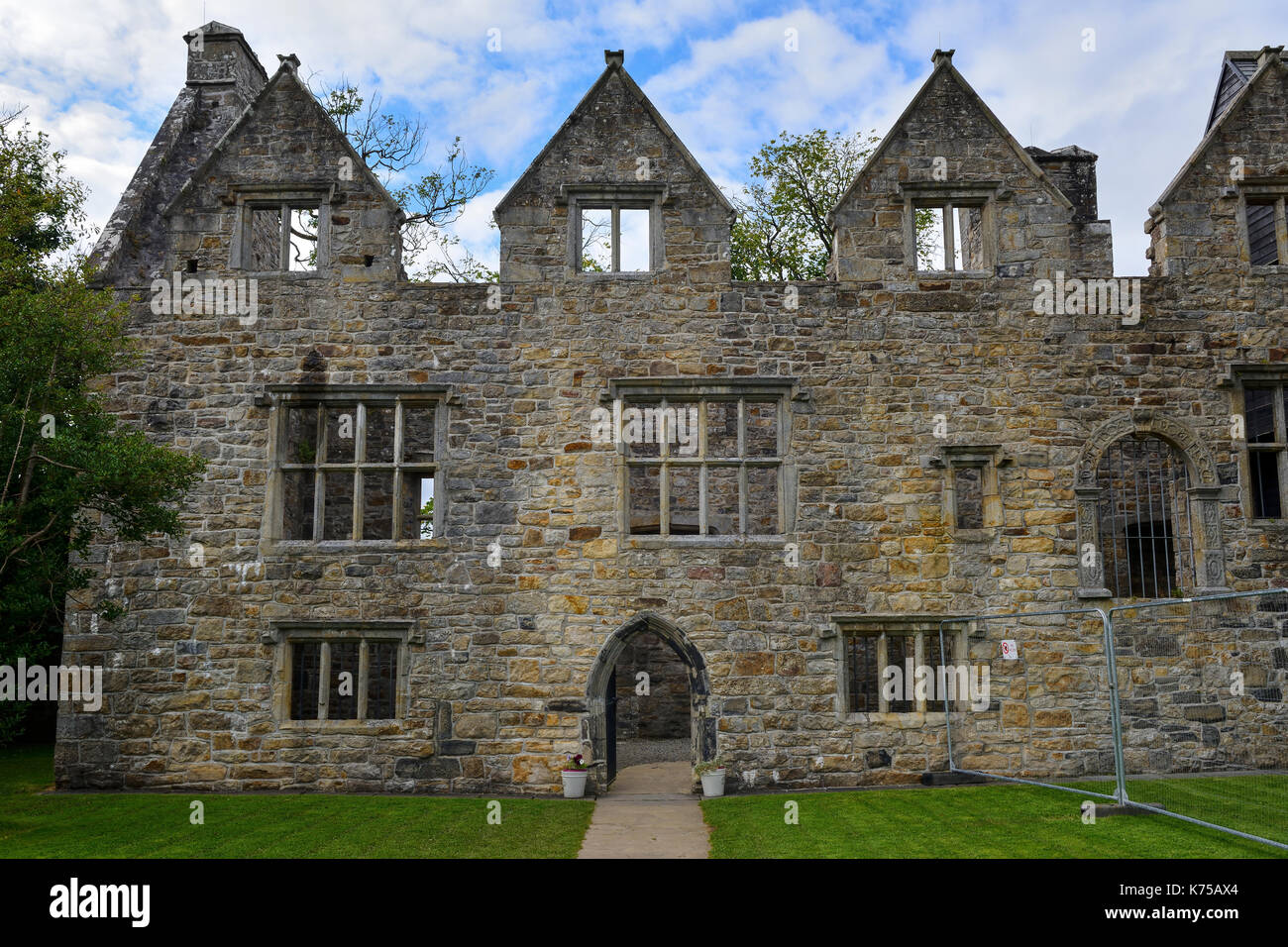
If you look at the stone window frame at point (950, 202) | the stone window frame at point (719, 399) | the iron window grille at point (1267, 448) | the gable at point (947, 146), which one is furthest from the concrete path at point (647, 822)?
the iron window grille at point (1267, 448)

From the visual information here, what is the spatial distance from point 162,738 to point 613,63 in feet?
35.5

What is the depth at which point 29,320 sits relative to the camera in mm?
10664

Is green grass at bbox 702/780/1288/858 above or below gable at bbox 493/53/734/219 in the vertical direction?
below

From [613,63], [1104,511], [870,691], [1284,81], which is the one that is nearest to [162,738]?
[870,691]

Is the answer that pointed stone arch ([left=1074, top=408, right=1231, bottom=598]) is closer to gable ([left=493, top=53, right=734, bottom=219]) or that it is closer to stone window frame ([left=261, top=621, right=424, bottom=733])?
gable ([left=493, top=53, right=734, bottom=219])

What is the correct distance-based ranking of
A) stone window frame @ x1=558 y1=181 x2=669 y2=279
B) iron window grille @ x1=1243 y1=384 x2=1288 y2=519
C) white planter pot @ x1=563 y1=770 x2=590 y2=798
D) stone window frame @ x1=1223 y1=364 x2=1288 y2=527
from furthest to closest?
stone window frame @ x1=558 y1=181 x2=669 y2=279
iron window grille @ x1=1243 y1=384 x2=1288 y2=519
stone window frame @ x1=1223 y1=364 x2=1288 y2=527
white planter pot @ x1=563 y1=770 x2=590 y2=798

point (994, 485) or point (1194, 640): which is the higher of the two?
point (994, 485)

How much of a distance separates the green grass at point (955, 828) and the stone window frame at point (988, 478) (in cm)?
320

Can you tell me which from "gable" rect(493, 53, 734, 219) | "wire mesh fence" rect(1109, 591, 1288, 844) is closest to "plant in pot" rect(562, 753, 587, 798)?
"wire mesh fence" rect(1109, 591, 1288, 844)

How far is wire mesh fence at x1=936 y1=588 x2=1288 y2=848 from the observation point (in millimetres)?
12711

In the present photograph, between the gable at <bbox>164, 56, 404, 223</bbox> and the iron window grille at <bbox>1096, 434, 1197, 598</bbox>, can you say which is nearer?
the iron window grille at <bbox>1096, 434, 1197, 598</bbox>

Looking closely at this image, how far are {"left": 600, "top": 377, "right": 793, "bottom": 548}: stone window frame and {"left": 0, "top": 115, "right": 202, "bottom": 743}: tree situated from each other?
17.5 feet

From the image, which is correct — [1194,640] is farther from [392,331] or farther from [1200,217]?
[392,331]

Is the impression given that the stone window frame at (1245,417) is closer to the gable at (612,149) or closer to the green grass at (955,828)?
the green grass at (955,828)
